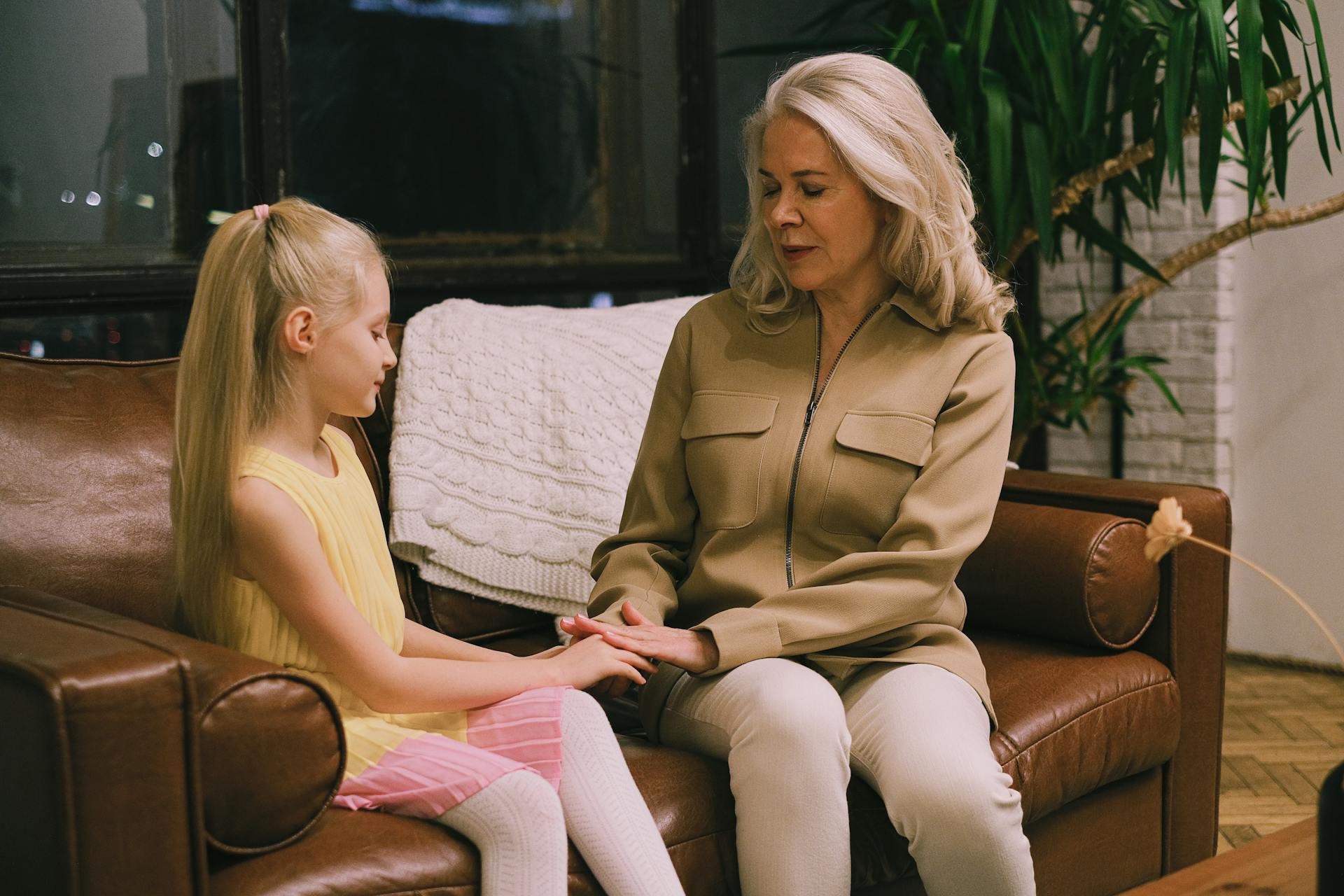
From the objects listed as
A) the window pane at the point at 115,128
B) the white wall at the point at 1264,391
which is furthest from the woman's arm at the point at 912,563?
the white wall at the point at 1264,391

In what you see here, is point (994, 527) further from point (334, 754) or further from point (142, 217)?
point (142, 217)

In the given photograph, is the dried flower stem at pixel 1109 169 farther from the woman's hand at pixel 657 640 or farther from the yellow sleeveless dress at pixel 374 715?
the yellow sleeveless dress at pixel 374 715

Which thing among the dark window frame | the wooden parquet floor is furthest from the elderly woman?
the wooden parquet floor

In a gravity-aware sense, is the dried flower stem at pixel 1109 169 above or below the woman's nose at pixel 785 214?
above

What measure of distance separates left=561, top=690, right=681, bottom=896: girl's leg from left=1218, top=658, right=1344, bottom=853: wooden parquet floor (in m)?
1.34

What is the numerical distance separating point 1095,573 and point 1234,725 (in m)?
1.33

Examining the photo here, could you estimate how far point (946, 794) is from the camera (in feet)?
4.71

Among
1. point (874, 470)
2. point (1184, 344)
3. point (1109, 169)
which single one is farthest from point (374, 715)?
point (1184, 344)

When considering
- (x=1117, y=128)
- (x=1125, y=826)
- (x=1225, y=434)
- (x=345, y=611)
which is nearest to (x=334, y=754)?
(x=345, y=611)

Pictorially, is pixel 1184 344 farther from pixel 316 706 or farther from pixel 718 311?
pixel 316 706

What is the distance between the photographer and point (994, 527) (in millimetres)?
2047

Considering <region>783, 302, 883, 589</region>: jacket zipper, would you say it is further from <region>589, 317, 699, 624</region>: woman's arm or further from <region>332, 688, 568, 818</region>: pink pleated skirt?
<region>332, 688, 568, 818</region>: pink pleated skirt

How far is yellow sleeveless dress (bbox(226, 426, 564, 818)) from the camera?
134 centimetres

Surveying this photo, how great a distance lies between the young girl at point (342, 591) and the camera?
1.32 meters
